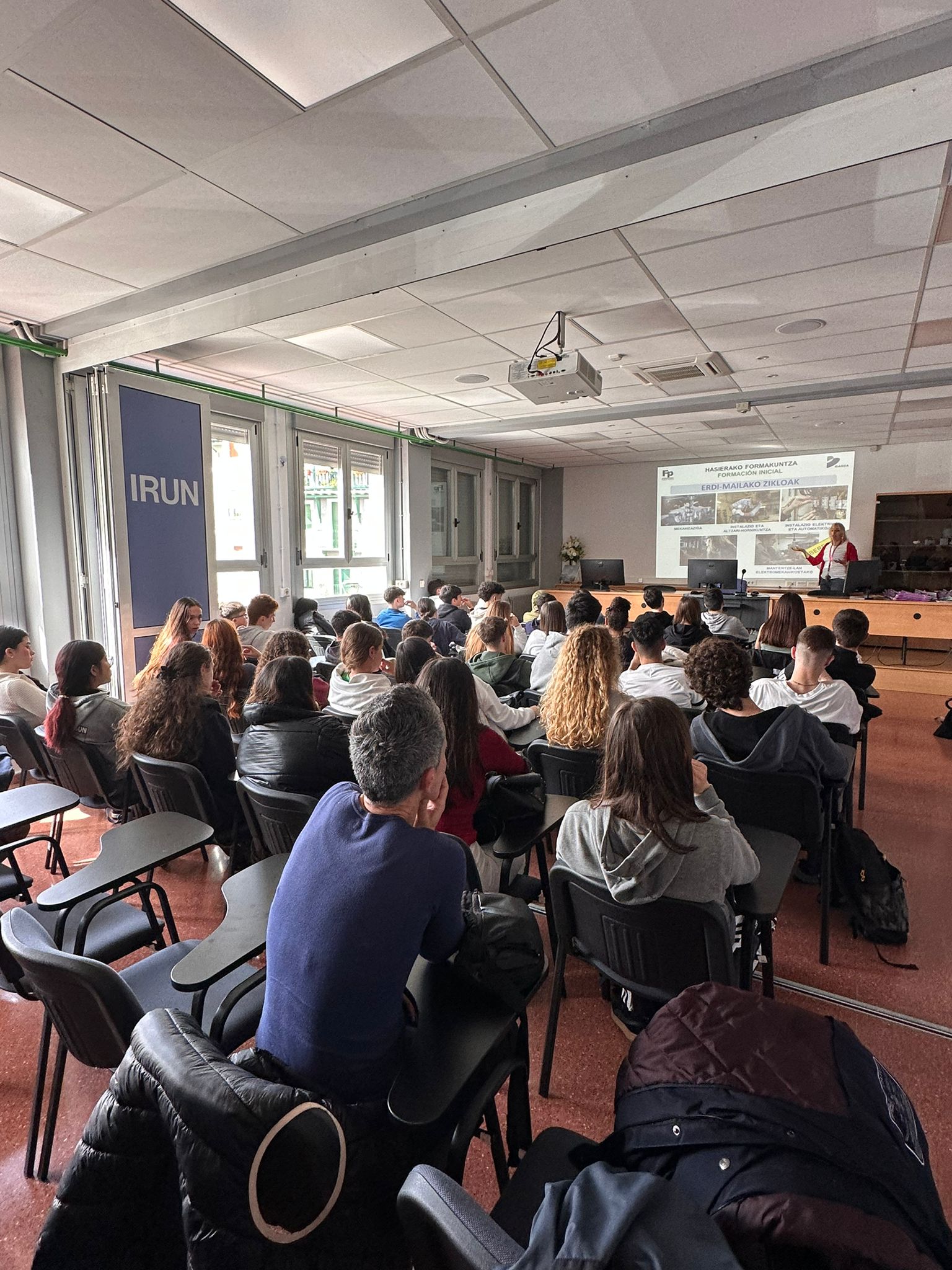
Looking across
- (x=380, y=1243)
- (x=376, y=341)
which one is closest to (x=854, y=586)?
(x=376, y=341)

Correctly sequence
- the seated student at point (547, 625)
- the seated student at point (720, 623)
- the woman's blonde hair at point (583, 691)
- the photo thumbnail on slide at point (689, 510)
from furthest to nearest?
the photo thumbnail on slide at point (689, 510) → the seated student at point (720, 623) → the seated student at point (547, 625) → the woman's blonde hair at point (583, 691)

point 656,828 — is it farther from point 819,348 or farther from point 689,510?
point 689,510

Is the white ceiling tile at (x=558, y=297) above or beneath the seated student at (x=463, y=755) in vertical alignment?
above

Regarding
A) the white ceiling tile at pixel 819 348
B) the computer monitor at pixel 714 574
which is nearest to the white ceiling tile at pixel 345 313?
the white ceiling tile at pixel 819 348

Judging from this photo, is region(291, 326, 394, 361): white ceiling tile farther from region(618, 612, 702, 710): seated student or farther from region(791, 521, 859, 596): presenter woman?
region(791, 521, 859, 596): presenter woman

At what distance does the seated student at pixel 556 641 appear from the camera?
3.79m

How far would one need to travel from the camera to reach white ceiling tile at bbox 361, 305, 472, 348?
4082mm

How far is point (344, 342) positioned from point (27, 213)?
204 cm

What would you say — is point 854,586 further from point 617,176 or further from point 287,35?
point 287,35

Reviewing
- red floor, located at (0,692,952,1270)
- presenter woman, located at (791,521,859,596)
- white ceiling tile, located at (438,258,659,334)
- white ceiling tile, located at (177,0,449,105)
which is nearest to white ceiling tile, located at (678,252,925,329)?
white ceiling tile, located at (438,258,659,334)

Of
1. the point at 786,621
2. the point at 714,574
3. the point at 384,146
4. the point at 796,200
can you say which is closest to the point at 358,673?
the point at 384,146

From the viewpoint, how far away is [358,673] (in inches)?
120

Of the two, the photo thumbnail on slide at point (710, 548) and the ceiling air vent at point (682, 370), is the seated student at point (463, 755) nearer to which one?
the ceiling air vent at point (682, 370)

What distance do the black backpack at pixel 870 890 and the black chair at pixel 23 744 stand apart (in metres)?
3.38
